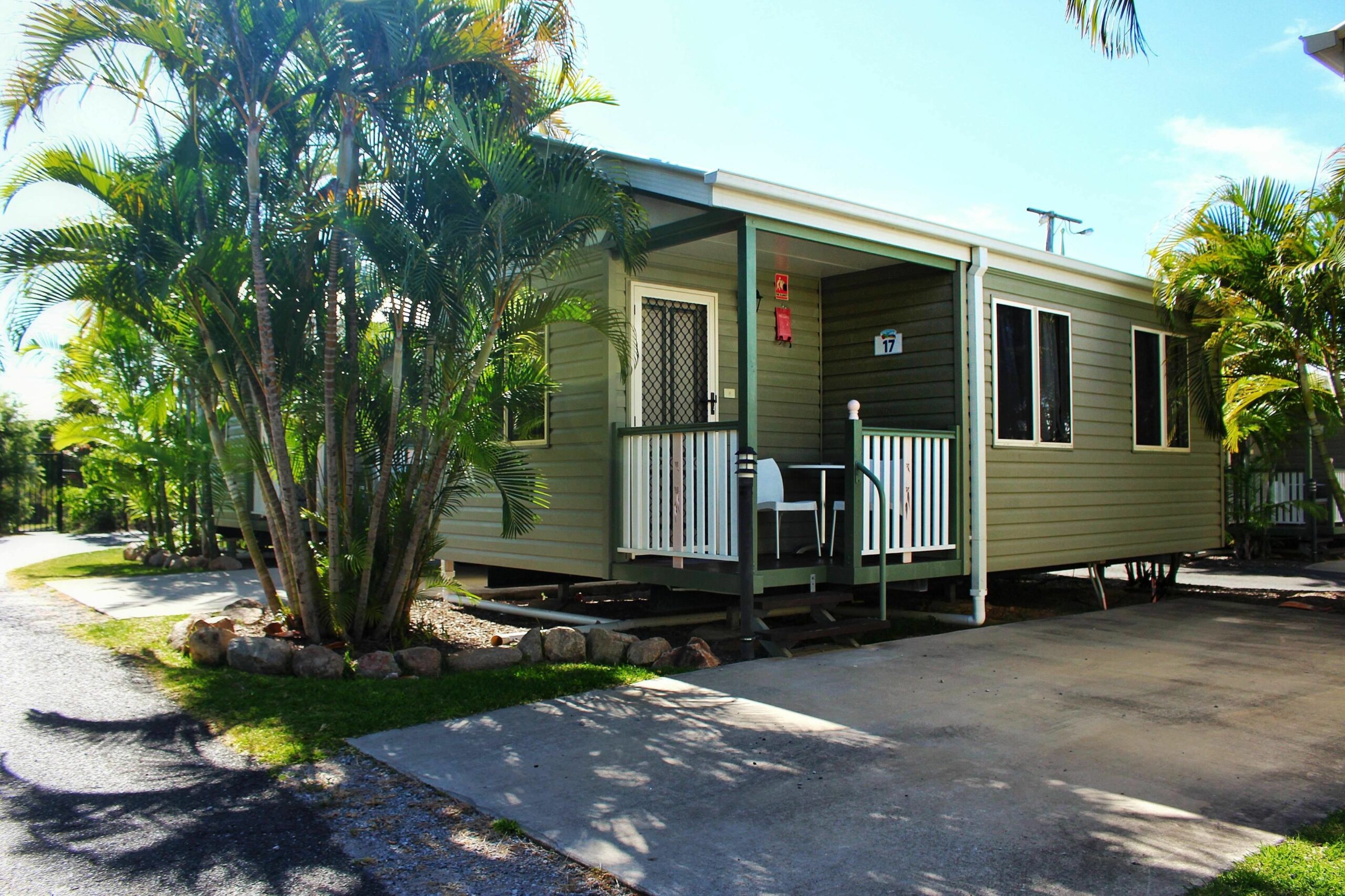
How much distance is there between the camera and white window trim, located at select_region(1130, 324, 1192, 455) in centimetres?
987

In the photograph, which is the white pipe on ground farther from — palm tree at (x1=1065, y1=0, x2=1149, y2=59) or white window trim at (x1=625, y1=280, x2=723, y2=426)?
palm tree at (x1=1065, y1=0, x2=1149, y2=59)

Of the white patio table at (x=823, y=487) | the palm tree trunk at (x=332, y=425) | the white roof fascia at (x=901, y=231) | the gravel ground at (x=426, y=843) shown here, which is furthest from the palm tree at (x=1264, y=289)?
the gravel ground at (x=426, y=843)

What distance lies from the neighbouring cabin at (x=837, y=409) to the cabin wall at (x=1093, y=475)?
0.03 meters

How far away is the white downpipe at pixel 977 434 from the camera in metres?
8.06

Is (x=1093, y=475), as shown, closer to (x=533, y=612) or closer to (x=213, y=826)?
(x=533, y=612)

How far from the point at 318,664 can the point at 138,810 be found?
81.6 inches

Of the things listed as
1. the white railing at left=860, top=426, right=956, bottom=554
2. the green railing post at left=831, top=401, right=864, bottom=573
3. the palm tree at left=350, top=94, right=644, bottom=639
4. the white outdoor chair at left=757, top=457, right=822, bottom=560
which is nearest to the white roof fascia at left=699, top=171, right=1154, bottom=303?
the palm tree at left=350, top=94, right=644, bottom=639

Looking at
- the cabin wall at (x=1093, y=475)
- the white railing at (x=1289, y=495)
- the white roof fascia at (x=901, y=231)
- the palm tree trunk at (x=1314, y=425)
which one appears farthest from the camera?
the white railing at (x=1289, y=495)

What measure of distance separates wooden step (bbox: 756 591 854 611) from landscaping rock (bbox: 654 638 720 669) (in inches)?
28.0

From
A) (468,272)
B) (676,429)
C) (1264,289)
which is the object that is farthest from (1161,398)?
(468,272)

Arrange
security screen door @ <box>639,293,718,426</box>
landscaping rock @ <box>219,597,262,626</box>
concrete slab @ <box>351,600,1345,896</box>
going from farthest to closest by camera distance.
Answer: security screen door @ <box>639,293,718,426</box>, landscaping rock @ <box>219,597,262,626</box>, concrete slab @ <box>351,600,1345,896</box>

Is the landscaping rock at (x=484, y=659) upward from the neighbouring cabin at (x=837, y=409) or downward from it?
downward

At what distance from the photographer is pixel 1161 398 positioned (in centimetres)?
1030

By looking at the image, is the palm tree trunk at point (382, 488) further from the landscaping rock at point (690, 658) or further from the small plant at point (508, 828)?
the small plant at point (508, 828)
